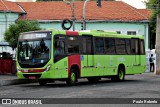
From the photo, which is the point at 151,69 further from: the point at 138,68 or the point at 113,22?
the point at 138,68

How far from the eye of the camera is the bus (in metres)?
22.5

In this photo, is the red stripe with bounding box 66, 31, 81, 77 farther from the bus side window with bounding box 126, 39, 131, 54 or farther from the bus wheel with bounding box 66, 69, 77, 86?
the bus side window with bounding box 126, 39, 131, 54

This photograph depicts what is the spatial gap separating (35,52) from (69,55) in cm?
177

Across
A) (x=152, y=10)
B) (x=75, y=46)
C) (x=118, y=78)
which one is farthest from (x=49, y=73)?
(x=152, y=10)

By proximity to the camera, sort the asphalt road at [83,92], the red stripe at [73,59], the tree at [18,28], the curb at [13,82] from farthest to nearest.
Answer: the tree at [18,28] → the curb at [13,82] → the red stripe at [73,59] → the asphalt road at [83,92]

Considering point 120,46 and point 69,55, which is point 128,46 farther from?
point 69,55

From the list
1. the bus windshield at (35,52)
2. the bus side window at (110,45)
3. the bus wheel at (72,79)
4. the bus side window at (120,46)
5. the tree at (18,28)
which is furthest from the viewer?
the tree at (18,28)

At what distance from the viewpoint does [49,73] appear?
73.4ft

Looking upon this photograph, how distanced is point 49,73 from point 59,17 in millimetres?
32332

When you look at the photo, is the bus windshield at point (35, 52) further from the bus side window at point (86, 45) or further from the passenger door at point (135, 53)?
the passenger door at point (135, 53)

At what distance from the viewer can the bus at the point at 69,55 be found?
22.5 meters

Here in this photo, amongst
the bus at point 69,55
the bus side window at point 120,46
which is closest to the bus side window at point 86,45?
the bus at point 69,55

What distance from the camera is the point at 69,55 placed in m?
23.3

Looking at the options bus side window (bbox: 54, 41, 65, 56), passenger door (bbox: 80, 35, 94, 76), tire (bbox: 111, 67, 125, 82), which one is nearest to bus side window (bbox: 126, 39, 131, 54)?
tire (bbox: 111, 67, 125, 82)
